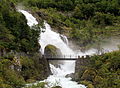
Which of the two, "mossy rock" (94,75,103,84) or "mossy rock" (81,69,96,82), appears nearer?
"mossy rock" (94,75,103,84)

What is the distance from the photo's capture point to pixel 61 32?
234 feet

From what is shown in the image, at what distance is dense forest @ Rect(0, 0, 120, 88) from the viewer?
34.4 m

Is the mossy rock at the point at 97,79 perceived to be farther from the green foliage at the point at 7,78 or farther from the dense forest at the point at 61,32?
the green foliage at the point at 7,78

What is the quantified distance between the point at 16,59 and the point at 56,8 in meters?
61.8

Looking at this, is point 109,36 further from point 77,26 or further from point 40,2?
point 40,2

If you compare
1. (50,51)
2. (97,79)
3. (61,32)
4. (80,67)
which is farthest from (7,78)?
(61,32)

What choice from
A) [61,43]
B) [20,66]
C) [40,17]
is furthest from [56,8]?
[20,66]

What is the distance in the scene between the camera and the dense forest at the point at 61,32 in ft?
113

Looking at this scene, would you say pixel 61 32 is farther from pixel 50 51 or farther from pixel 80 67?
pixel 80 67

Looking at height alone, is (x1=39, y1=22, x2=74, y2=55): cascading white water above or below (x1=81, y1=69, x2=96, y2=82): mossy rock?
above

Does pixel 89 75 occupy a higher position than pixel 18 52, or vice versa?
pixel 18 52

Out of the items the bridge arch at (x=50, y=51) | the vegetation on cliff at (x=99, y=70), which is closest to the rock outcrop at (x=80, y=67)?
the vegetation on cliff at (x=99, y=70)

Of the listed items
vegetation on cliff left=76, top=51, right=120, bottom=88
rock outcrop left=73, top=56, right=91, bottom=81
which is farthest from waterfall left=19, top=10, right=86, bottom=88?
vegetation on cliff left=76, top=51, right=120, bottom=88

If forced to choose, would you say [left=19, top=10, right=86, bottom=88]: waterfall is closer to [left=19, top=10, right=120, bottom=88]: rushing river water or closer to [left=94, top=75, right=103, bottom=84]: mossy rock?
[left=19, top=10, right=120, bottom=88]: rushing river water
